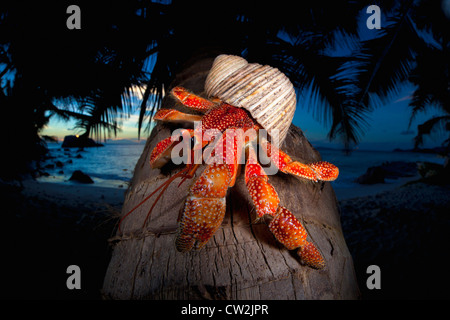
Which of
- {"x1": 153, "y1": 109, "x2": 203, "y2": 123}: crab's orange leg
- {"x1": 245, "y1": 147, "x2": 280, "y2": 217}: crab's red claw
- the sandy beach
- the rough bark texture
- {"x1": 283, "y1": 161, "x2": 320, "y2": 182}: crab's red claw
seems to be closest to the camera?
the rough bark texture

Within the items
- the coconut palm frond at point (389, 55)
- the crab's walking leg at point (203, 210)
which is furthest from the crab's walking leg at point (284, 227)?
the coconut palm frond at point (389, 55)

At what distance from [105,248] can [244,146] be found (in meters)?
2.56

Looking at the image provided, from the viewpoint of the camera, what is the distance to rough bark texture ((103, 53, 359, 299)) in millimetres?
892

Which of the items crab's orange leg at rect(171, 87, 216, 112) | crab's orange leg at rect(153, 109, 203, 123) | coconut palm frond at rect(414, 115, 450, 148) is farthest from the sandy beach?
coconut palm frond at rect(414, 115, 450, 148)

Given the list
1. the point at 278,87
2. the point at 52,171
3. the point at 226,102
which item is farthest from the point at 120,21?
the point at 52,171

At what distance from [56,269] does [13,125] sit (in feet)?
6.43

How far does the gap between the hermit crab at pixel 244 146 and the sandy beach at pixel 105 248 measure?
85 cm

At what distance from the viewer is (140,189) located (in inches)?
55.4

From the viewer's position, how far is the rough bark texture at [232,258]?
89cm

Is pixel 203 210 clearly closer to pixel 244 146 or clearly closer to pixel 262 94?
pixel 244 146

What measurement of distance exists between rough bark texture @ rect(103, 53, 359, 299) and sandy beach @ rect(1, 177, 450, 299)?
0.52 meters

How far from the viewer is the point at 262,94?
1.30 meters

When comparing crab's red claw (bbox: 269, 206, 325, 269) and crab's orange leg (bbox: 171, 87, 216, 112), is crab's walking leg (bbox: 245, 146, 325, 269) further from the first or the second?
crab's orange leg (bbox: 171, 87, 216, 112)
